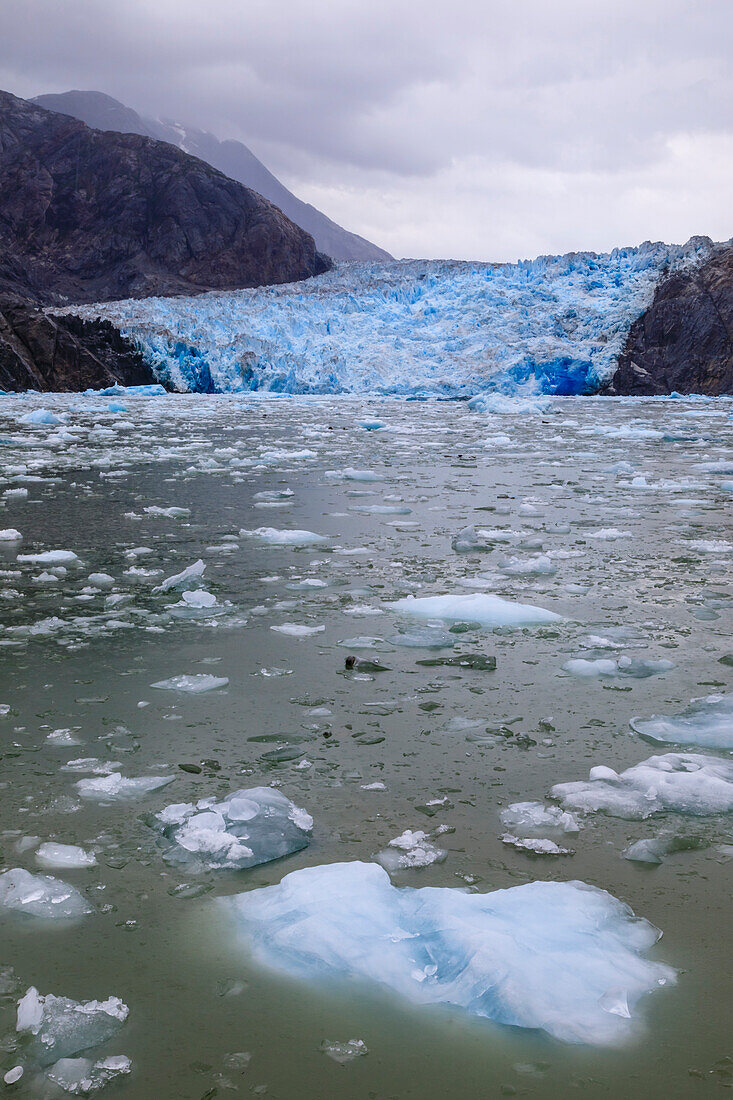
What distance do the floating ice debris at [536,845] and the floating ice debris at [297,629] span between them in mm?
1095

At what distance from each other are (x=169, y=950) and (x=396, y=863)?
355mm

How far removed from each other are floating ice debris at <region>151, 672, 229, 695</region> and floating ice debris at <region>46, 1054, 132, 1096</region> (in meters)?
1.04

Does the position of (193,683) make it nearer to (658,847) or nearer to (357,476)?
(658,847)

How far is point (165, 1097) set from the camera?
0.85 meters

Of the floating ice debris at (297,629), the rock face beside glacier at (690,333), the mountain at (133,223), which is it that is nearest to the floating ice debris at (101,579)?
the floating ice debris at (297,629)

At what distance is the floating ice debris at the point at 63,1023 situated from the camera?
3.01 ft

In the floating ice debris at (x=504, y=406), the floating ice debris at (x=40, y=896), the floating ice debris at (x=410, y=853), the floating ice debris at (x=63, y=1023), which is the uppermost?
the floating ice debris at (x=504, y=406)

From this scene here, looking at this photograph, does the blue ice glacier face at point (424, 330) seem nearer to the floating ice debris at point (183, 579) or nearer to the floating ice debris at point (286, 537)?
the floating ice debris at point (286, 537)

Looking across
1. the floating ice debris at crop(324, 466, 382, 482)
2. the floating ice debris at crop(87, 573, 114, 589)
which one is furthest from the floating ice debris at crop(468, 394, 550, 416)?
the floating ice debris at crop(87, 573, 114, 589)

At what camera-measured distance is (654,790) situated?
4.85ft

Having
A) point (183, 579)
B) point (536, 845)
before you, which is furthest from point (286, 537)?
point (536, 845)

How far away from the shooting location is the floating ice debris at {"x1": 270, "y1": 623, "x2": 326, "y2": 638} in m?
2.34

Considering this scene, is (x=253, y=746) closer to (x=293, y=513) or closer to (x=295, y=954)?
(x=295, y=954)

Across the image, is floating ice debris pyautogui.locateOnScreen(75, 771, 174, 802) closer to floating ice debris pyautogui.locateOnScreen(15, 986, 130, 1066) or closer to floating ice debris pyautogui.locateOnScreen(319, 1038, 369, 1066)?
floating ice debris pyautogui.locateOnScreen(15, 986, 130, 1066)
